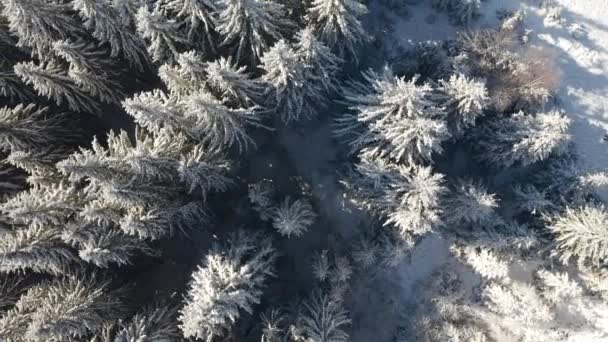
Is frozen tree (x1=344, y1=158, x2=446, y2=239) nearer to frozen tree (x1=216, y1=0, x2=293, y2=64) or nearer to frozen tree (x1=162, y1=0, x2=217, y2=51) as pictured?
frozen tree (x1=216, y1=0, x2=293, y2=64)

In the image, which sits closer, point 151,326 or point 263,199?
point 151,326

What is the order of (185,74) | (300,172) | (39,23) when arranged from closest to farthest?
(39,23) → (185,74) → (300,172)

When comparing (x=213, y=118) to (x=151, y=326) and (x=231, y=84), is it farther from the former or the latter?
(x=151, y=326)

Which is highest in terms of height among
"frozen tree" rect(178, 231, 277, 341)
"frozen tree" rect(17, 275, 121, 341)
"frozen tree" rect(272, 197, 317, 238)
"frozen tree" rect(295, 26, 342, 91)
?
"frozen tree" rect(295, 26, 342, 91)

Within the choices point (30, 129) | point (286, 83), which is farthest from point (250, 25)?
point (30, 129)

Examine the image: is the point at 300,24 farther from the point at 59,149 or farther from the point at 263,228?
the point at 59,149

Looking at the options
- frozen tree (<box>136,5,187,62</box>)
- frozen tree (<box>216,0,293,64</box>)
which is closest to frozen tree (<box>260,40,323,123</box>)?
frozen tree (<box>216,0,293,64</box>)
